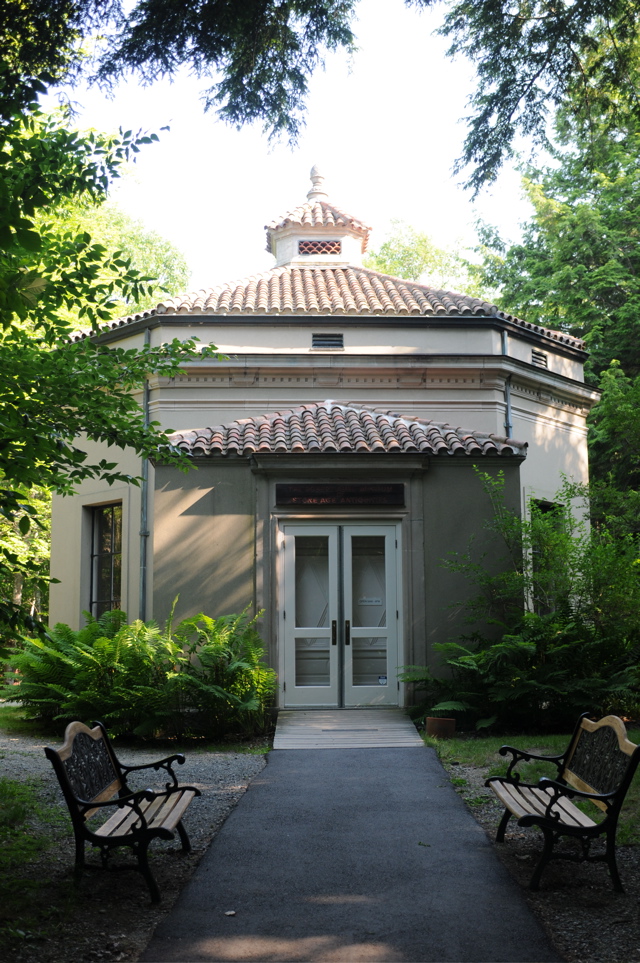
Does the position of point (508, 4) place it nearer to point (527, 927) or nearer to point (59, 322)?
point (59, 322)

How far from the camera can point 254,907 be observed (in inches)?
208

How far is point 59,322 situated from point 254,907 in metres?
6.24

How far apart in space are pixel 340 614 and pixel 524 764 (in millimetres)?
3985

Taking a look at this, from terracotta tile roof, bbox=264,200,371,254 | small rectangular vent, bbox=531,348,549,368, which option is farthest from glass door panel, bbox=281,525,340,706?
terracotta tile roof, bbox=264,200,371,254

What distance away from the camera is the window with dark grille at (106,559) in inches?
666

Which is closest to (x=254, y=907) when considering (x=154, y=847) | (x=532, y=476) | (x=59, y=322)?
(x=154, y=847)

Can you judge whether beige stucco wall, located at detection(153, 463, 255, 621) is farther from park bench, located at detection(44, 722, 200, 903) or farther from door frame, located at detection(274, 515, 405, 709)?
park bench, located at detection(44, 722, 200, 903)

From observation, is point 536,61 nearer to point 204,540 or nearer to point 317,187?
point 204,540

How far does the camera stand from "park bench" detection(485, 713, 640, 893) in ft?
18.4

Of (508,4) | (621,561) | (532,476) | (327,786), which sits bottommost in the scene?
(327,786)

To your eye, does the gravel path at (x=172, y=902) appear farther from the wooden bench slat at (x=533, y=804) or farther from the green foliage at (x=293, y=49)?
the green foliage at (x=293, y=49)

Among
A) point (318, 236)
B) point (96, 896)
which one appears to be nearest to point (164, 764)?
point (96, 896)

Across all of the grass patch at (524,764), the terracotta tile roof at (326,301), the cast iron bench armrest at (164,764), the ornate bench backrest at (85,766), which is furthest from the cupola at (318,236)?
the ornate bench backrest at (85,766)

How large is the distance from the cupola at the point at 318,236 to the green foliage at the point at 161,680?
509 inches
